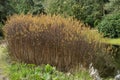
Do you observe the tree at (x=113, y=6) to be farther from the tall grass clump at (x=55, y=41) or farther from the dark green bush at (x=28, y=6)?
the tall grass clump at (x=55, y=41)

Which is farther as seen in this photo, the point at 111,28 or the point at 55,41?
the point at 111,28

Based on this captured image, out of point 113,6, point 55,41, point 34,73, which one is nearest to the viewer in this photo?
point 34,73

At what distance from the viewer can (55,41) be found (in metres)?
10.1

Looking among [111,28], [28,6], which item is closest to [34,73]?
[111,28]

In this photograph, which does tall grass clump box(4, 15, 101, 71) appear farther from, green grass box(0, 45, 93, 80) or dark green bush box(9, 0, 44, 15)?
dark green bush box(9, 0, 44, 15)

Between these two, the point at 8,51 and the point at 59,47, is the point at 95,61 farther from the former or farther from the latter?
the point at 8,51

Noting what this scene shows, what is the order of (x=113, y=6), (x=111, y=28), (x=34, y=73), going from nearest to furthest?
1. (x=34, y=73)
2. (x=111, y=28)
3. (x=113, y=6)

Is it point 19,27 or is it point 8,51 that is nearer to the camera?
point 19,27

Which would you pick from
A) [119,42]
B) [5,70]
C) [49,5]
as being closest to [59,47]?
[5,70]

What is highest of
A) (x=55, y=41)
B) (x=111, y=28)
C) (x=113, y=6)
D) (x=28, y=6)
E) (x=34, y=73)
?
(x=55, y=41)

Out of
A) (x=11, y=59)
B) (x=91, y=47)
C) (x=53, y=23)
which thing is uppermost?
(x=53, y=23)

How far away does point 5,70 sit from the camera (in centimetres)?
958

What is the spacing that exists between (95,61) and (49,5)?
17.9 metres

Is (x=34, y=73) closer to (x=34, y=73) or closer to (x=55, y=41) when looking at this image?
(x=34, y=73)
